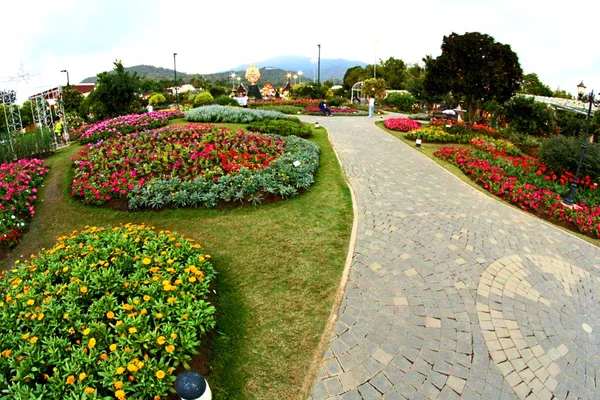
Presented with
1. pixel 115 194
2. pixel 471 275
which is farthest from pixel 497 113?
pixel 115 194

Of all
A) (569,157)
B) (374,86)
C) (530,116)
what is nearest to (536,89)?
(374,86)

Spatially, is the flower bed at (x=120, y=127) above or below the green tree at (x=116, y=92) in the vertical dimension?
below

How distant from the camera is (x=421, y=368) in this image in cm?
382

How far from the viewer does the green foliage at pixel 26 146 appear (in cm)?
1014

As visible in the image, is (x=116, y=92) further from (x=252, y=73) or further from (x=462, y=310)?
(x=252, y=73)

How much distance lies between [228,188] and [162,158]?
255cm

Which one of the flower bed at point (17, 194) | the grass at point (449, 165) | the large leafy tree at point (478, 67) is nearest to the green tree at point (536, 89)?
the large leafy tree at point (478, 67)

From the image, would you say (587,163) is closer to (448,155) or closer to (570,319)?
(448,155)

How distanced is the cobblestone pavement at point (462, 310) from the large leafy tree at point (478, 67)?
10.9 meters

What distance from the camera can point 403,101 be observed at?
1297 inches

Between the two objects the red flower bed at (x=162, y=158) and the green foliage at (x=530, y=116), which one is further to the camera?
the green foliage at (x=530, y=116)

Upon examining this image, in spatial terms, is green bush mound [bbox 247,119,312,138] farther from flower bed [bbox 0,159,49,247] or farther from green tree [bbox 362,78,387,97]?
green tree [bbox 362,78,387,97]

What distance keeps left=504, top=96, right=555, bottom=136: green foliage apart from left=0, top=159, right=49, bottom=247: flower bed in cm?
2400

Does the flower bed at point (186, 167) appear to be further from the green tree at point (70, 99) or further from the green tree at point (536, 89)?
the green tree at point (536, 89)
